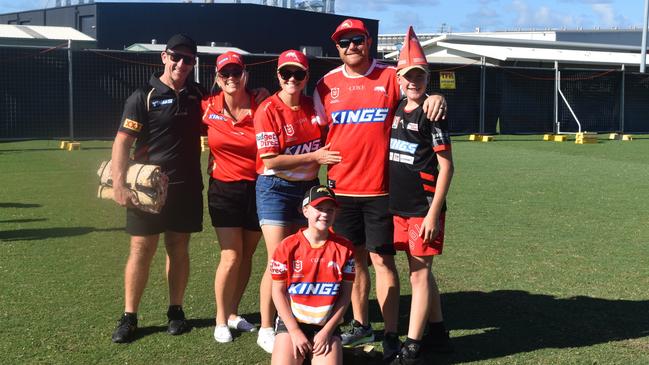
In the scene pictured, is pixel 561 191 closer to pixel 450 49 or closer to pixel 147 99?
pixel 147 99

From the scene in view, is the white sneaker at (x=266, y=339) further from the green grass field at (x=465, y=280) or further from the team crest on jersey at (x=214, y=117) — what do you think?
the team crest on jersey at (x=214, y=117)

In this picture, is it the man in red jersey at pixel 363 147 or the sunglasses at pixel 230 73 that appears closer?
the man in red jersey at pixel 363 147

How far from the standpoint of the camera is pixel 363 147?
502cm

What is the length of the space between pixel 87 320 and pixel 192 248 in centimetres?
248

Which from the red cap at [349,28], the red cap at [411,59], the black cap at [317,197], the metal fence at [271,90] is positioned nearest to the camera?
the black cap at [317,197]

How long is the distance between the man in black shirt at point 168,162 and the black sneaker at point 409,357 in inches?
61.6

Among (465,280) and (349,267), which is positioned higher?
(349,267)

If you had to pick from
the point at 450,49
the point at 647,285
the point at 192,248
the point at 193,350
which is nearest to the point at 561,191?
the point at 647,285

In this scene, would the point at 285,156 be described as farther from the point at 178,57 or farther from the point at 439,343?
the point at 439,343

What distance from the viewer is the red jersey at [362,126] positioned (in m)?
5.00

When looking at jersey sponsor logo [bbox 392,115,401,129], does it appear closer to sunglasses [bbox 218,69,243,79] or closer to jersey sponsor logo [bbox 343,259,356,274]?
jersey sponsor logo [bbox 343,259,356,274]

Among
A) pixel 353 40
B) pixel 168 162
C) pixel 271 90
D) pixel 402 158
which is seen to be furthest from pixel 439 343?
pixel 271 90

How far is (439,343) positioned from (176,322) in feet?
5.97

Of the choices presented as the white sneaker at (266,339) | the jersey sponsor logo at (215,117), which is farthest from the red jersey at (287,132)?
the white sneaker at (266,339)
